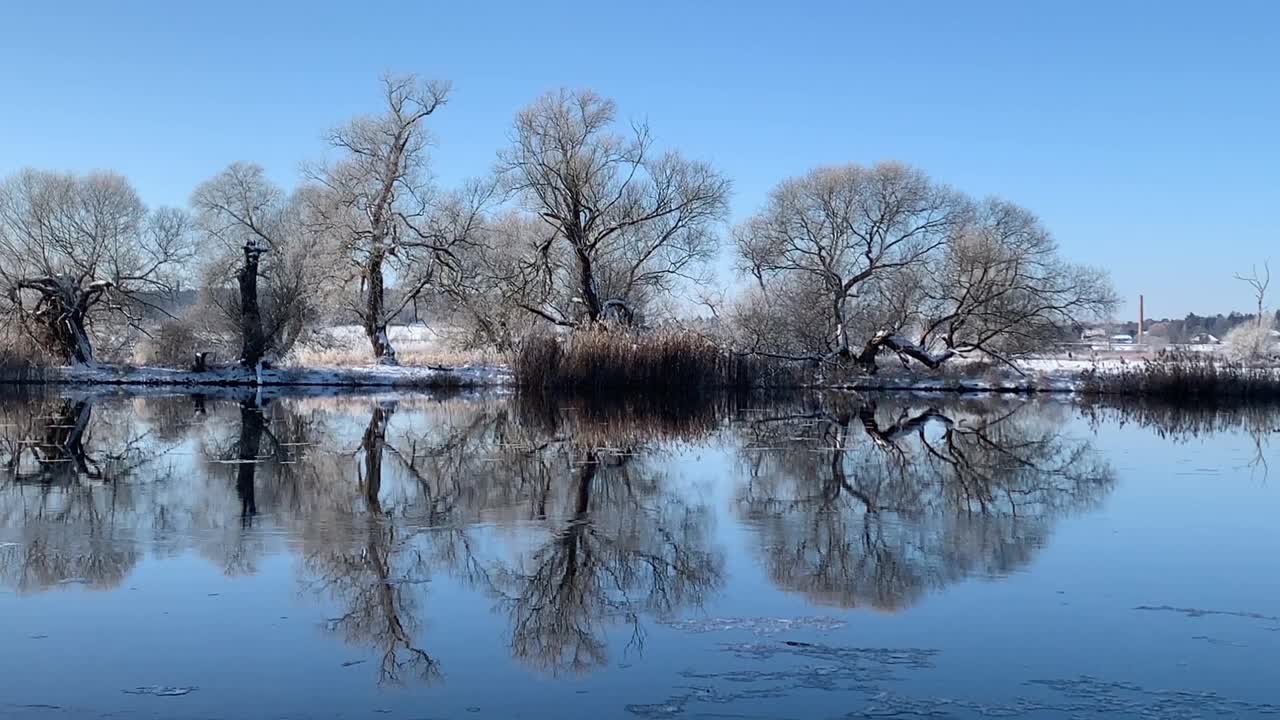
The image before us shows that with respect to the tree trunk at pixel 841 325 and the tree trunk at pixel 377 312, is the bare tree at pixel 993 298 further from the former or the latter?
the tree trunk at pixel 377 312

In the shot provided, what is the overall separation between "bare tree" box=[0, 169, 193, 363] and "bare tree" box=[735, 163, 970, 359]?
17.2m

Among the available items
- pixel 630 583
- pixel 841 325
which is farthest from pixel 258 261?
pixel 630 583

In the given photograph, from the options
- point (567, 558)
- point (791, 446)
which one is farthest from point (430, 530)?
point (791, 446)

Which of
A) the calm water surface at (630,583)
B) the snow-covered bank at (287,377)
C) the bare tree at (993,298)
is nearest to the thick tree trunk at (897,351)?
the bare tree at (993,298)

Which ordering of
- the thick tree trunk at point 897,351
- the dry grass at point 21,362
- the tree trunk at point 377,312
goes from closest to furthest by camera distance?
the dry grass at point 21,362 → the thick tree trunk at point 897,351 → the tree trunk at point 377,312

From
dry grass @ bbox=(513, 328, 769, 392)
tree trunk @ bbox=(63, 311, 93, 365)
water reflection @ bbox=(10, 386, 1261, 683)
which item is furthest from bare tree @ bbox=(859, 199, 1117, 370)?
tree trunk @ bbox=(63, 311, 93, 365)

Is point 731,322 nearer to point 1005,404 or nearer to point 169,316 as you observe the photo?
point 1005,404

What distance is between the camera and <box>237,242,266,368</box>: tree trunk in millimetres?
30094

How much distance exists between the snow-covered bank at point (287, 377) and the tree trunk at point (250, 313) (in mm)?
509

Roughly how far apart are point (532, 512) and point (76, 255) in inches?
1015

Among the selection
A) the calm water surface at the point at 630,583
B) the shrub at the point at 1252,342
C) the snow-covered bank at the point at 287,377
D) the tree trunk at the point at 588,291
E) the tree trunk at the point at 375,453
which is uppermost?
the tree trunk at the point at 588,291

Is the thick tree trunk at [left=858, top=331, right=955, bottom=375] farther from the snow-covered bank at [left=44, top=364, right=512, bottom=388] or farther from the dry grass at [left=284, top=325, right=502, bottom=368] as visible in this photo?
the dry grass at [left=284, top=325, right=502, bottom=368]

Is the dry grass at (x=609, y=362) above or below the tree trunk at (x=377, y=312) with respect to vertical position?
Answer: below

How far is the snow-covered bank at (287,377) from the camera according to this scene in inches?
1140
